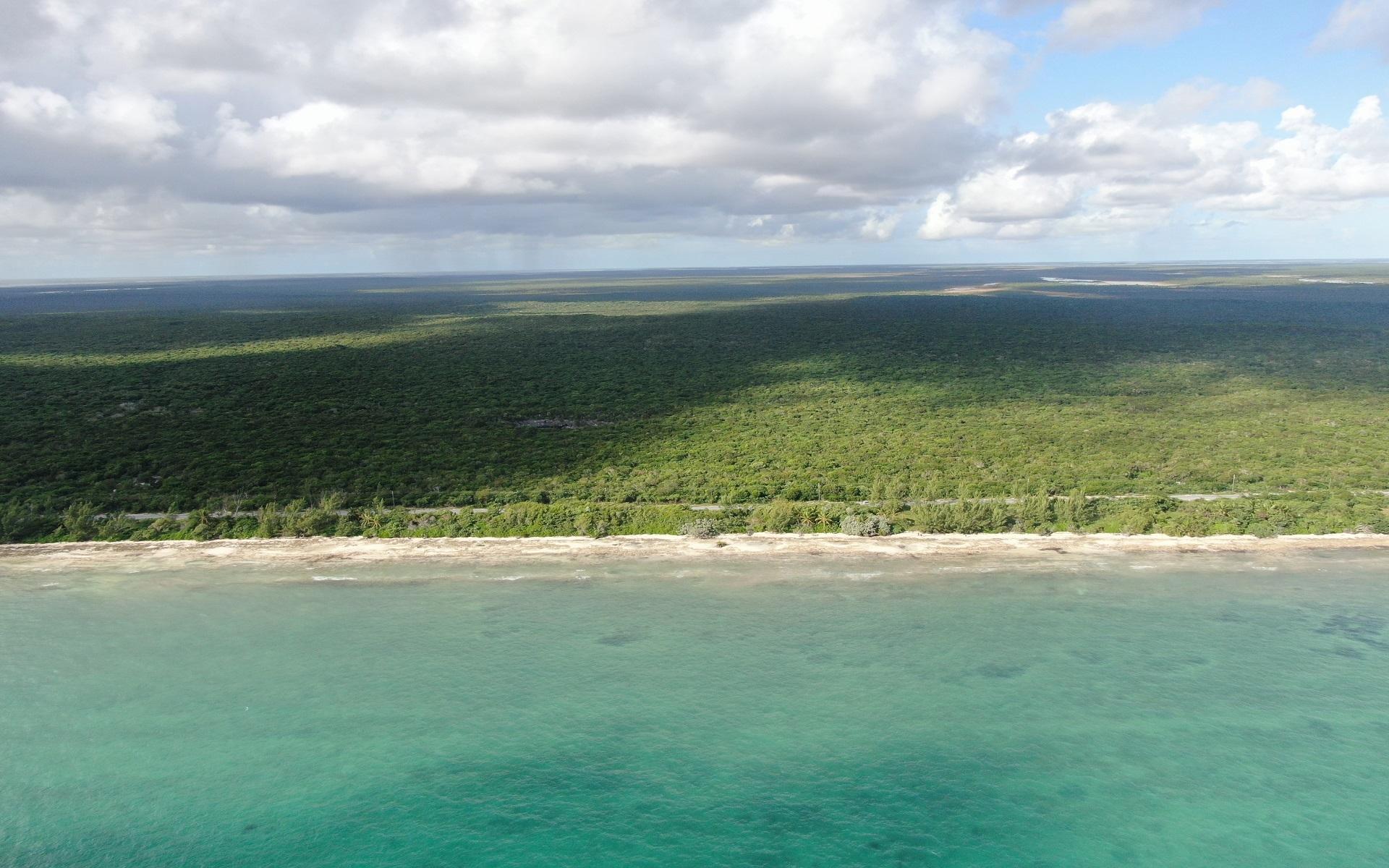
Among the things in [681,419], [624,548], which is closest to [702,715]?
[624,548]

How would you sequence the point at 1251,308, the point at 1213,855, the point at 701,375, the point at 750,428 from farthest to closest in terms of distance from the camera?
1. the point at 1251,308
2. the point at 701,375
3. the point at 750,428
4. the point at 1213,855

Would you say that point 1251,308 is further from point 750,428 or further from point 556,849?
point 556,849

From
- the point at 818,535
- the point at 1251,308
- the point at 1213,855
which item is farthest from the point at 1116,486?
the point at 1251,308

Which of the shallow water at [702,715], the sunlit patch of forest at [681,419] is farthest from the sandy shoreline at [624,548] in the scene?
the sunlit patch of forest at [681,419]

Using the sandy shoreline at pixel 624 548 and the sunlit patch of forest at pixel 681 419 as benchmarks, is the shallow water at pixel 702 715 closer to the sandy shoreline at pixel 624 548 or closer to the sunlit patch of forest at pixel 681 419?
the sandy shoreline at pixel 624 548

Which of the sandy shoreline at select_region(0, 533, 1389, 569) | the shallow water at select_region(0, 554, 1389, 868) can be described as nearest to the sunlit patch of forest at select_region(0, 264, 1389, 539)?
the sandy shoreline at select_region(0, 533, 1389, 569)
